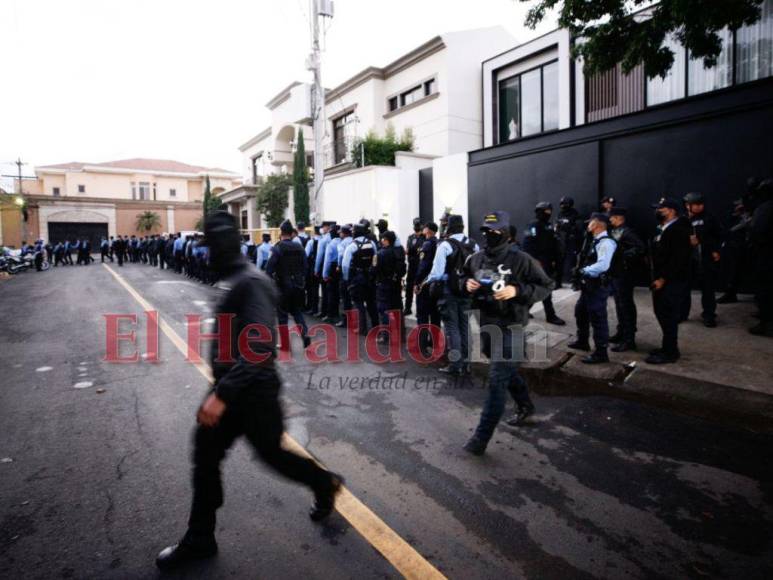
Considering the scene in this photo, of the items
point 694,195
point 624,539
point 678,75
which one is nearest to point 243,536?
point 624,539

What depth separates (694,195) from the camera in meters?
6.76

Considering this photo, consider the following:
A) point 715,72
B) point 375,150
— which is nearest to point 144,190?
point 375,150

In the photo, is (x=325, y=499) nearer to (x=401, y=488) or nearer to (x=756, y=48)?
(x=401, y=488)

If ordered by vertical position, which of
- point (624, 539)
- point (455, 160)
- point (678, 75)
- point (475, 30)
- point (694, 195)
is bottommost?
point (624, 539)

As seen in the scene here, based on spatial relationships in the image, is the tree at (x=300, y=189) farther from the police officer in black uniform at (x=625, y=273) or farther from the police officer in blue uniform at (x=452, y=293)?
the police officer in black uniform at (x=625, y=273)

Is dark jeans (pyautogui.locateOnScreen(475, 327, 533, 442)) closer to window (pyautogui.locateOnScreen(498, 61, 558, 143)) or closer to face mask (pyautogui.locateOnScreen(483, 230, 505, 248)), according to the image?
face mask (pyautogui.locateOnScreen(483, 230, 505, 248))

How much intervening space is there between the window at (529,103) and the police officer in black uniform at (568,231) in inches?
249

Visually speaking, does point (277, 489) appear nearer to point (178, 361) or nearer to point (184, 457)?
point (184, 457)

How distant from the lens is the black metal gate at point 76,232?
43.9 metres

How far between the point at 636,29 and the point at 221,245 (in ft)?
24.8

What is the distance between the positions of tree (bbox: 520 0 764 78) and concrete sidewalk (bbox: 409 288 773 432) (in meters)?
3.98

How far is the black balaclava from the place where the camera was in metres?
2.62

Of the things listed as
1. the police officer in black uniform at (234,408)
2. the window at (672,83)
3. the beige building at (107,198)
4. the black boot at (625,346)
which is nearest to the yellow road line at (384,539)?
the police officer in black uniform at (234,408)

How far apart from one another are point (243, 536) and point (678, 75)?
13.4 m
